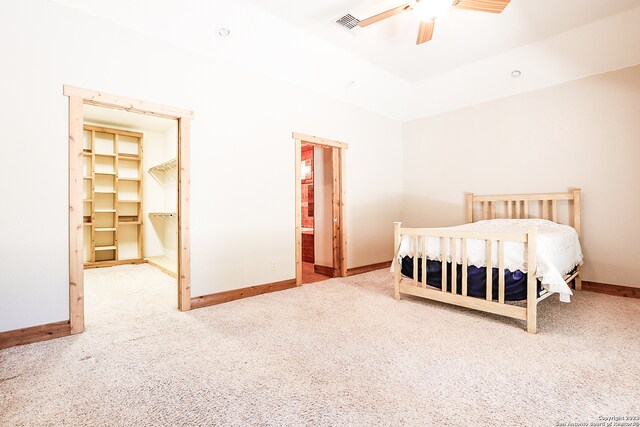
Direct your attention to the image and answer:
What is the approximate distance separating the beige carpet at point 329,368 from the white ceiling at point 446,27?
2.76 metres

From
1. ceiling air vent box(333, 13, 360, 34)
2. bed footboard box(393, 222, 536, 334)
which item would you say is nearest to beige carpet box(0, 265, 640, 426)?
bed footboard box(393, 222, 536, 334)

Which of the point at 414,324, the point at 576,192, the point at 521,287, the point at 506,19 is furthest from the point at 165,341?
the point at 576,192

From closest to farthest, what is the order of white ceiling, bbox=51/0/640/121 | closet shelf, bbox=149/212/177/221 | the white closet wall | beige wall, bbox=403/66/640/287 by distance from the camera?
white ceiling, bbox=51/0/640/121, beige wall, bbox=403/66/640/287, closet shelf, bbox=149/212/177/221, the white closet wall

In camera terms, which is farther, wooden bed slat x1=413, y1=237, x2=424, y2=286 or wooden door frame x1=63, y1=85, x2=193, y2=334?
wooden bed slat x1=413, y1=237, x2=424, y2=286

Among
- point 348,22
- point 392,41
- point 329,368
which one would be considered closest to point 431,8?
point 348,22

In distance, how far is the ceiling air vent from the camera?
10.6 feet

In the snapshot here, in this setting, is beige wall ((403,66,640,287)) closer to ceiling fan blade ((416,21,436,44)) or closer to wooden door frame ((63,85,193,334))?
ceiling fan blade ((416,21,436,44))

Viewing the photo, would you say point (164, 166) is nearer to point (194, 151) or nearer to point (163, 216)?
point (163, 216)

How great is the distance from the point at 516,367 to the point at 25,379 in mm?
2962

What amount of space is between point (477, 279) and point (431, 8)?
2.36m

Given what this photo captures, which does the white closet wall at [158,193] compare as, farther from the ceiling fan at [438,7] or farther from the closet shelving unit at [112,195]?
the ceiling fan at [438,7]

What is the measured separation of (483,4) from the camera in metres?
2.47

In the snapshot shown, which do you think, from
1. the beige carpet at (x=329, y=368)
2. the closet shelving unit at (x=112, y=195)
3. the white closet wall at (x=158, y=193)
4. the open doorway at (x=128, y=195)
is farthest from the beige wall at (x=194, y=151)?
the closet shelving unit at (x=112, y=195)

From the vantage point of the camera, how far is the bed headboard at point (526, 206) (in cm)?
391
